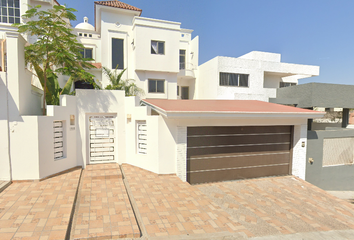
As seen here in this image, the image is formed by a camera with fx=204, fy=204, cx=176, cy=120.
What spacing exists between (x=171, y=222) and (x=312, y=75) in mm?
25410

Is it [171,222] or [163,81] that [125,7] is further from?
[171,222]

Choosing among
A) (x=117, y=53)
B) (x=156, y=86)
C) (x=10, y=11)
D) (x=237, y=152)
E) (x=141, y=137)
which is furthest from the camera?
(x=156, y=86)

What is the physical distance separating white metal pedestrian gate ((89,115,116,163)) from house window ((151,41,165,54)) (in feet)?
29.9

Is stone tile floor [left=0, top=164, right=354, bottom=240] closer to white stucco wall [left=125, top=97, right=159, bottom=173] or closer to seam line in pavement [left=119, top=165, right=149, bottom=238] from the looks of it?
seam line in pavement [left=119, top=165, right=149, bottom=238]

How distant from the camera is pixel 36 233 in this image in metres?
5.16

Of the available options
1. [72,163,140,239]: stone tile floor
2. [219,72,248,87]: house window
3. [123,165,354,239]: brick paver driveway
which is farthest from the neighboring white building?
[72,163,140,239]: stone tile floor

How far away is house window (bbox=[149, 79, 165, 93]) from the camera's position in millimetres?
18225

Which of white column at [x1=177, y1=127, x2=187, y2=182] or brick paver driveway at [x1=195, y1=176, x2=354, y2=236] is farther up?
white column at [x1=177, y1=127, x2=187, y2=182]

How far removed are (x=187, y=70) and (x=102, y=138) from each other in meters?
13.5

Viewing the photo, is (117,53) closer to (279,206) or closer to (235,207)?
(235,207)

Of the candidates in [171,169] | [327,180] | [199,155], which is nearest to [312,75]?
[327,180]

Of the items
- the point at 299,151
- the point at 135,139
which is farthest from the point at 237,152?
the point at 135,139

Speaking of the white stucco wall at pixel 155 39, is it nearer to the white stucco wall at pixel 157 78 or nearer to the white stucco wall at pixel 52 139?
the white stucco wall at pixel 157 78

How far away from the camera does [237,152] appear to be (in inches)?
436
